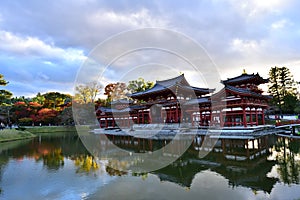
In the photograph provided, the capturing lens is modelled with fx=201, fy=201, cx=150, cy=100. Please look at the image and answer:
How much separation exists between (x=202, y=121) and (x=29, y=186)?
2117 centimetres

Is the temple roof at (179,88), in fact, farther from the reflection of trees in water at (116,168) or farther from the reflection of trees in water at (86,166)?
the reflection of trees in water at (86,166)

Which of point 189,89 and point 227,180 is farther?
point 189,89

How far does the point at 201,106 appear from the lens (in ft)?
84.0

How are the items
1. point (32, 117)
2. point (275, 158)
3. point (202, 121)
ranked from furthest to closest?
1. point (32, 117)
2. point (202, 121)
3. point (275, 158)

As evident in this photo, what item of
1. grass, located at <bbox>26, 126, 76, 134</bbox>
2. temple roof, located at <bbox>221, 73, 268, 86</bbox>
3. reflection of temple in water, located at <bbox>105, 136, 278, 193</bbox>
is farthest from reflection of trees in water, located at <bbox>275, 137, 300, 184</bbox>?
grass, located at <bbox>26, 126, 76, 134</bbox>

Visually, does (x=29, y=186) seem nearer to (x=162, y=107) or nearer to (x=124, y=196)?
(x=124, y=196)

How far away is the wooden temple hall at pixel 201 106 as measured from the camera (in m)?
22.7

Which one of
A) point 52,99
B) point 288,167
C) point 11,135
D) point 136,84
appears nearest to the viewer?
point 288,167

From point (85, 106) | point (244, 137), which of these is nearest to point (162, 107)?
point (244, 137)

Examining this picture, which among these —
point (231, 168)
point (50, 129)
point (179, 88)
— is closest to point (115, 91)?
point (50, 129)

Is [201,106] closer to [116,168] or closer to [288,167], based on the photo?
[288,167]

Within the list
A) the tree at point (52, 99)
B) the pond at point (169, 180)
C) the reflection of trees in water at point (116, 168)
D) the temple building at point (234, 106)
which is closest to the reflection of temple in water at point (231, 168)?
the pond at point (169, 180)

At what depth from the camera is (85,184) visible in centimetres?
787

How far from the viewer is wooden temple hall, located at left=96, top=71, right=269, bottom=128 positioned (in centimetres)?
2267
